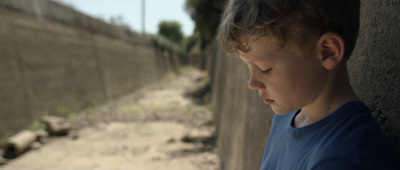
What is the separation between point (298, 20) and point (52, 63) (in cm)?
800

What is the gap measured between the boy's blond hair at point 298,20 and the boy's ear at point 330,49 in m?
0.02

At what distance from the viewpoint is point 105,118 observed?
819cm

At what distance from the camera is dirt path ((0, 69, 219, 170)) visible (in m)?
4.79

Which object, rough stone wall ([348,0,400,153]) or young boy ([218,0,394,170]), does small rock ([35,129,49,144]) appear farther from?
rough stone wall ([348,0,400,153])

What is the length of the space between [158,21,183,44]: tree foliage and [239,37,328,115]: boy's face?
170 feet

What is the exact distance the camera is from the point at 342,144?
0.65m

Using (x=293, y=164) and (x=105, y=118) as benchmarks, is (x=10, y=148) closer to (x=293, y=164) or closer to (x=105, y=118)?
(x=105, y=118)

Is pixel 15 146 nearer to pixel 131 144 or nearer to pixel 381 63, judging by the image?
pixel 131 144

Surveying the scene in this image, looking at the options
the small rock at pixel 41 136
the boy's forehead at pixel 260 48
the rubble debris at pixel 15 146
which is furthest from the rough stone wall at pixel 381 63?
the small rock at pixel 41 136

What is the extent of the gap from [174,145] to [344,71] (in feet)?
17.0

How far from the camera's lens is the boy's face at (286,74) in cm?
79

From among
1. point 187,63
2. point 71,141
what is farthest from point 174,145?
point 187,63

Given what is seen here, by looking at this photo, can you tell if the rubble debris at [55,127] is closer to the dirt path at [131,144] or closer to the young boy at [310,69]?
the dirt path at [131,144]

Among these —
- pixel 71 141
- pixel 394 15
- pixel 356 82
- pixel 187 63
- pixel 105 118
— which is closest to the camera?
pixel 394 15
